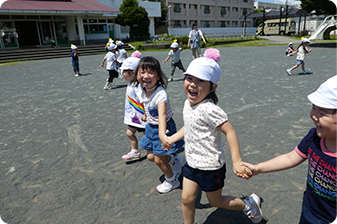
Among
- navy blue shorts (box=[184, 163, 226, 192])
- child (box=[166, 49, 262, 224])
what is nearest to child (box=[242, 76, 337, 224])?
child (box=[166, 49, 262, 224])

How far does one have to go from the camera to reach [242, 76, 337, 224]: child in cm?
136

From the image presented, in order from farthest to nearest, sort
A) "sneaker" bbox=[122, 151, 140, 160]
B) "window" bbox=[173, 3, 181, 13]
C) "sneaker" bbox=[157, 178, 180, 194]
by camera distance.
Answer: "window" bbox=[173, 3, 181, 13] → "sneaker" bbox=[122, 151, 140, 160] → "sneaker" bbox=[157, 178, 180, 194]

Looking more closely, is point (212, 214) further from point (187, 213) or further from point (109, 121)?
point (109, 121)

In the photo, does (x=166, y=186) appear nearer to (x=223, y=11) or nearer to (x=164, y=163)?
(x=164, y=163)

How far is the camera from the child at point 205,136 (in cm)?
197

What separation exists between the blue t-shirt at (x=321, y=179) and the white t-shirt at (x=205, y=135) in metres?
0.65

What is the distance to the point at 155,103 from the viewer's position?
278 centimetres

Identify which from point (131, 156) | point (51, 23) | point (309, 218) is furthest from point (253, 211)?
point (51, 23)

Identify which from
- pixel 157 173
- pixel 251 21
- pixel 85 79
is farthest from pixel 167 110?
pixel 251 21

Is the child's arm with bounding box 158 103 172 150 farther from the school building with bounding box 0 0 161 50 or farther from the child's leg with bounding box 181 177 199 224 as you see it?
the school building with bounding box 0 0 161 50

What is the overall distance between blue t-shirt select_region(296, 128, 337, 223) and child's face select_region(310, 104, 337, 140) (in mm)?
139

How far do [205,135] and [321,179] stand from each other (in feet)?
2.83

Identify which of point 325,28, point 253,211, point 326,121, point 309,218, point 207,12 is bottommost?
point 253,211

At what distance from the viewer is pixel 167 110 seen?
288cm
